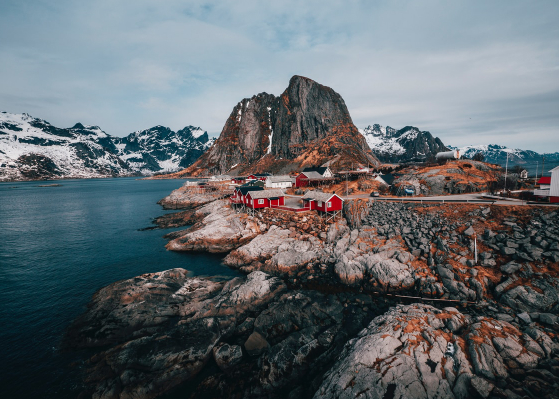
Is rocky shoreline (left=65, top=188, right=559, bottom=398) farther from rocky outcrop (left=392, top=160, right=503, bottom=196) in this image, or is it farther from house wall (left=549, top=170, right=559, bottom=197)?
rocky outcrop (left=392, top=160, right=503, bottom=196)

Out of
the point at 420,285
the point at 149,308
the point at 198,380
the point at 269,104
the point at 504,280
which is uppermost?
the point at 269,104

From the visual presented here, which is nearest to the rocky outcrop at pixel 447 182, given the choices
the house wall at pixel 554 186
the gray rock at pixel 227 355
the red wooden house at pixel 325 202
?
the house wall at pixel 554 186

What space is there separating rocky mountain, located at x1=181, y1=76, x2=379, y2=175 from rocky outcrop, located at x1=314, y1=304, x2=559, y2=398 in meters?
97.8

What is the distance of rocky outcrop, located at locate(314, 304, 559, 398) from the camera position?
1169cm

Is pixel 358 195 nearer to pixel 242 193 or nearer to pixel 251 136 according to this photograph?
pixel 242 193

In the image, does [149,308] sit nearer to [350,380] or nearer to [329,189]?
[350,380]

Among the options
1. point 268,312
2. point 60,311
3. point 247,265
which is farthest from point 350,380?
point 60,311

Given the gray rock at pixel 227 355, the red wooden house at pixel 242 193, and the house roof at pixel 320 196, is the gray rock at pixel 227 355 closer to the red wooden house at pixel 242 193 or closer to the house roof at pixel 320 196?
the house roof at pixel 320 196

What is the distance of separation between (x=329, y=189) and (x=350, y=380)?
45802 millimetres

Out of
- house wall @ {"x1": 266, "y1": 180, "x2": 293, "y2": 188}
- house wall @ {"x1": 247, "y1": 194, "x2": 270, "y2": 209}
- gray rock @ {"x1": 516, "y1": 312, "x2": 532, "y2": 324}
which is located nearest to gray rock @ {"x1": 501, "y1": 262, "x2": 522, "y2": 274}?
gray rock @ {"x1": 516, "y1": 312, "x2": 532, "y2": 324}

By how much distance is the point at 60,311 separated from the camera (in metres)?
22.6

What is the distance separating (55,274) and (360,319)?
37977 mm

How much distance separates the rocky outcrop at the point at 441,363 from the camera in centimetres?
1169

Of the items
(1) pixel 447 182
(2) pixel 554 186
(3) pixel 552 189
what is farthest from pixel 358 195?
(2) pixel 554 186
